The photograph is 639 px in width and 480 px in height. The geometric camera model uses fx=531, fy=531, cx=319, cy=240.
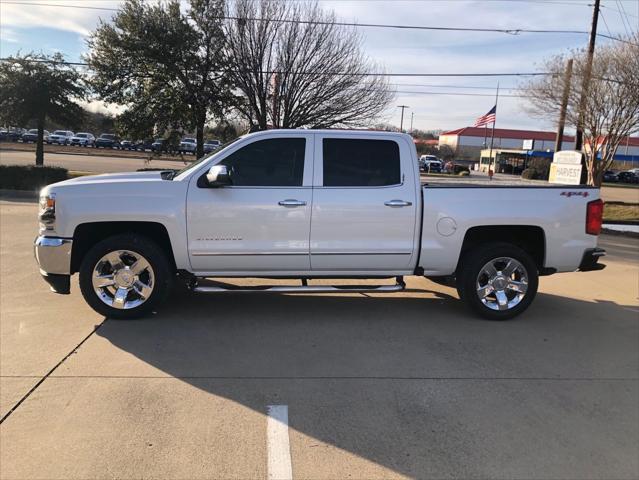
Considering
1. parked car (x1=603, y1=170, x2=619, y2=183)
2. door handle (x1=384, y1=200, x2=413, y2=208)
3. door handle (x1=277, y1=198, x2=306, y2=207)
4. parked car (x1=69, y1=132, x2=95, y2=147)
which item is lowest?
door handle (x1=277, y1=198, x2=306, y2=207)

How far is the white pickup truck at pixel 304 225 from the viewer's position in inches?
205

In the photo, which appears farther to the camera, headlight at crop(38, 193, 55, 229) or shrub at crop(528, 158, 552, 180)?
shrub at crop(528, 158, 552, 180)

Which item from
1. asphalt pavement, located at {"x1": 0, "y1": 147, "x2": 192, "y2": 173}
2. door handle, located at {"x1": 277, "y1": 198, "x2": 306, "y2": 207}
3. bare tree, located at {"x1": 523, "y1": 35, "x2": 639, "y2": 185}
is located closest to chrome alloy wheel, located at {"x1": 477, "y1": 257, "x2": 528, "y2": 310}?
door handle, located at {"x1": 277, "y1": 198, "x2": 306, "y2": 207}

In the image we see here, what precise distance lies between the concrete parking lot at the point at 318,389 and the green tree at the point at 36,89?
16.1 m

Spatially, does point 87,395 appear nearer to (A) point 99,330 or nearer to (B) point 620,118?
(A) point 99,330

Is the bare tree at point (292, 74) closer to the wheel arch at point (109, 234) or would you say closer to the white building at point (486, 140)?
the wheel arch at point (109, 234)

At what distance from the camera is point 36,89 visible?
19.7m

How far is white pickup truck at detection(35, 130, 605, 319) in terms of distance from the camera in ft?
17.1

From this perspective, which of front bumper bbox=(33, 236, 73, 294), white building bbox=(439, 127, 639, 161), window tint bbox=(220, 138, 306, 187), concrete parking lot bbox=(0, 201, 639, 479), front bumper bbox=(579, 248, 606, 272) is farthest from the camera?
white building bbox=(439, 127, 639, 161)

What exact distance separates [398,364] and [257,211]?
6.65 ft

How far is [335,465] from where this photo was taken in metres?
3.03

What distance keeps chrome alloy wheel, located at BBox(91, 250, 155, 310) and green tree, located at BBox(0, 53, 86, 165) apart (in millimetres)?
17465

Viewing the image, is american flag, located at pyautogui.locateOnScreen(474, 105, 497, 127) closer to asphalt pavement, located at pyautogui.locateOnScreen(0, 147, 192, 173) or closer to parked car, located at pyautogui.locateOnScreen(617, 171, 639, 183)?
asphalt pavement, located at pyautogui.locateOnScreen(0, 147, 192, 173)

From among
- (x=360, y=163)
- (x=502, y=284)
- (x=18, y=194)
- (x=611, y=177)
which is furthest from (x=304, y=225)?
(x=611, y=177)
